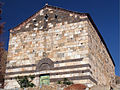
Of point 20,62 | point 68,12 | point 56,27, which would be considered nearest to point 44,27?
point 56,27

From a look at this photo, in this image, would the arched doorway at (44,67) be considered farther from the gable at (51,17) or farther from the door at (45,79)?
the gable at (51,17)

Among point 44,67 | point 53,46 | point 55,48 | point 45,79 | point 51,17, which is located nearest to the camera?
point 45,79

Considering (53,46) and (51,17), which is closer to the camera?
(53,46)

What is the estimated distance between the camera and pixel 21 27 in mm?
19219

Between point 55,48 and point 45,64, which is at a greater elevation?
point 55,48

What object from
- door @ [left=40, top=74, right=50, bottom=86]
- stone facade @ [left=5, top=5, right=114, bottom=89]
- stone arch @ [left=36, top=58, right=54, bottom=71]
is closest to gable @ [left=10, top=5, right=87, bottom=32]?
stone facade @ [left=5, top=5, right=114, bottom=89]

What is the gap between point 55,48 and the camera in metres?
16.9

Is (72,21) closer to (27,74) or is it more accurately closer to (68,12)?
(68,12)

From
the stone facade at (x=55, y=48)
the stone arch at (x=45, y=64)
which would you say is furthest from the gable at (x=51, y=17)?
the stone arch at (x=45, y=64)

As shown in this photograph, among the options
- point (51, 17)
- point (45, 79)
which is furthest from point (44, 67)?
point (51, 17)

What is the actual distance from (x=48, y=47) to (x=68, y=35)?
189 cm

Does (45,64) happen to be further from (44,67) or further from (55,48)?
(55,48)

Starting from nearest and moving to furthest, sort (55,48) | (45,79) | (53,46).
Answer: (45,79), (55,48), (53,46)

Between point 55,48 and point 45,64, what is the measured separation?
4.86 feet
